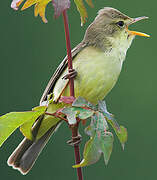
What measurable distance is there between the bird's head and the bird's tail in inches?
19.5

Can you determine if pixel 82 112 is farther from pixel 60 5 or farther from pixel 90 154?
pixel 60 5

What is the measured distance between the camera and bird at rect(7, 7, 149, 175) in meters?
1.99

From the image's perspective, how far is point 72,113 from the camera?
1374 millimetres

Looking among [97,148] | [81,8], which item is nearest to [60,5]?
[81,8]

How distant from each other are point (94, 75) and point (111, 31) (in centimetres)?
33

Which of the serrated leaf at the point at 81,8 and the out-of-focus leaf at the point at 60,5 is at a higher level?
the out-of-focus leaf at the point at 60,5

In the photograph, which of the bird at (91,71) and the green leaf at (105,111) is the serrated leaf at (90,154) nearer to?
the green leaf at (105,111)

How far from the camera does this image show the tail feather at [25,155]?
79.4 inches

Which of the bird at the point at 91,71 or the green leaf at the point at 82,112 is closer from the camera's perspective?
the green leaf at the point at 82,112

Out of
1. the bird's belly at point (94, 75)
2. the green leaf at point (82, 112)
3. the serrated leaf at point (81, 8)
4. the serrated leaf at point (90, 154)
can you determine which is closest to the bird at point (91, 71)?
the bird's belly at point (94, 75)

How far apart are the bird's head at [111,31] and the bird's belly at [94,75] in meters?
0.10

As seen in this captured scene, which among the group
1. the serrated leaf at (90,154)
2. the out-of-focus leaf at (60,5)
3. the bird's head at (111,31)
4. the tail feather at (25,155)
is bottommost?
the tail feather at (25,155)

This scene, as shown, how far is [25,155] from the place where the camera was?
6.84ft

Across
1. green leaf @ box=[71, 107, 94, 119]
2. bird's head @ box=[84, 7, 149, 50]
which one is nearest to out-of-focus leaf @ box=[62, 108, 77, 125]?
green leaf @ box=[71, 107, 94, 119]
